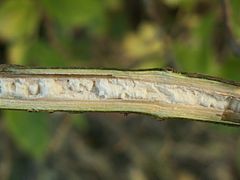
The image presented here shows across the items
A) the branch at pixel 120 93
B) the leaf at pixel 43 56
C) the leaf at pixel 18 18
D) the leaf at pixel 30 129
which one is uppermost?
the leaf at pixel 18 18

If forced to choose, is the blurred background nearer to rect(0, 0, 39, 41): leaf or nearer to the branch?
rect(0, 0, 39, 41): leaf

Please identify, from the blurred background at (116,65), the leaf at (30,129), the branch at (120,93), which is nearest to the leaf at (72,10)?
the blurred background at (116,65)

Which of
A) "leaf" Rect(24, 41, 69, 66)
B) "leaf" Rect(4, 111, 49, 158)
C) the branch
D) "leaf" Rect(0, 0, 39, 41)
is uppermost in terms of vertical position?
"leaf" Rect(0, 0, 39, 41)

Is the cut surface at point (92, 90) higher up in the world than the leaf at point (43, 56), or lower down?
lower down

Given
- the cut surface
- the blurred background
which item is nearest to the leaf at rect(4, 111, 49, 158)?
the blurred background

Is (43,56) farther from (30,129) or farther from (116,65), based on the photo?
(116,65)

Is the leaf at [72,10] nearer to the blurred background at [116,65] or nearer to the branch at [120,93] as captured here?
the blurred background at [116,65]
